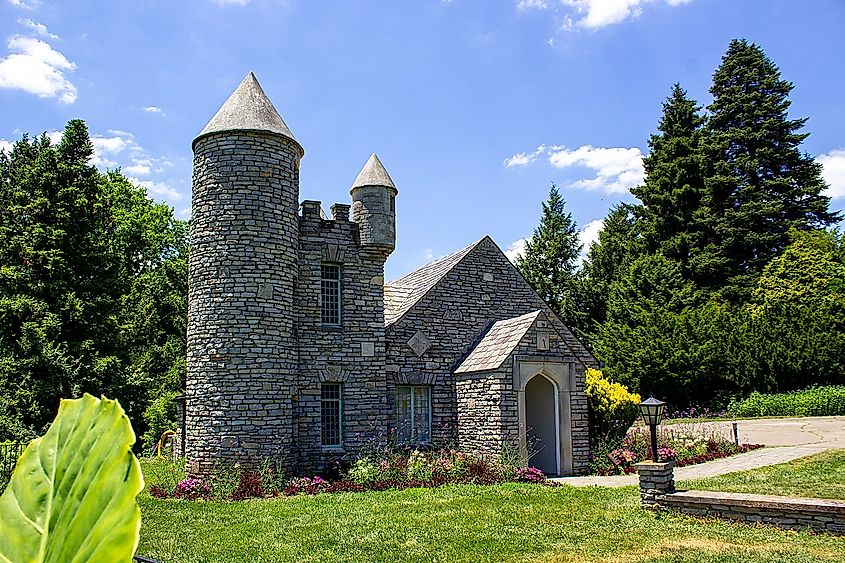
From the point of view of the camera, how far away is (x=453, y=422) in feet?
57.4

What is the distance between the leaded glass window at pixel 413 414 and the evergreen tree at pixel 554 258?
73.4 feet

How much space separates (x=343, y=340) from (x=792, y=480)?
9.83 meters

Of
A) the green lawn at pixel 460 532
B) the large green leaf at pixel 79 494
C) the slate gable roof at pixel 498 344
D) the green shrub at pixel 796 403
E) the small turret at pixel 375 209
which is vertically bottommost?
the green lawn at pixel 460 532

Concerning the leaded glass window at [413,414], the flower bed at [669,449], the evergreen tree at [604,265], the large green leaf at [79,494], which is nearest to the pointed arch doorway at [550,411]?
the flower bed at [669,449]

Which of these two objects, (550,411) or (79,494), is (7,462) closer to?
(550,411)

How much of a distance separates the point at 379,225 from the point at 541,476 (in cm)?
704

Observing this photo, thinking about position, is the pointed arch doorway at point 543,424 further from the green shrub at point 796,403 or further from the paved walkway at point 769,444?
the green shrub at point 796,403

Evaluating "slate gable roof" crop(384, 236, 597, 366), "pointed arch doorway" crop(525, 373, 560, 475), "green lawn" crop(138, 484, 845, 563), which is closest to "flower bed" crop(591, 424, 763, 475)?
"pointed arch doorway" crop(525, 373, 560, 475)

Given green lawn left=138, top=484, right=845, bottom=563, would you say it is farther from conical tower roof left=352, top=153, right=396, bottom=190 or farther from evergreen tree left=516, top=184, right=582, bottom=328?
evergreen tree left=516, top=184, right=582, bottom=328

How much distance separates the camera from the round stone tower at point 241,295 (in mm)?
14953

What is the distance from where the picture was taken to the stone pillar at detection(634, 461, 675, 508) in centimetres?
1097

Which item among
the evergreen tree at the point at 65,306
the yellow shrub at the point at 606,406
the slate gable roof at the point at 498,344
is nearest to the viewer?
the slate gable roof at the point at 498,344

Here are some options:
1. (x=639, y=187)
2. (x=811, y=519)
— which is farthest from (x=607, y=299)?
(x=811, y=519)

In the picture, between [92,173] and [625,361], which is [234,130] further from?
[625,361]
